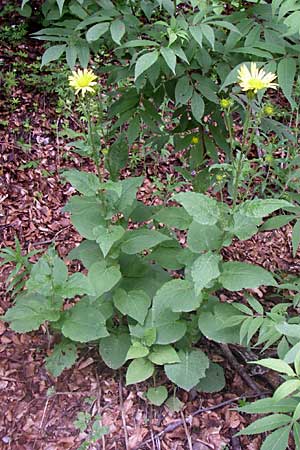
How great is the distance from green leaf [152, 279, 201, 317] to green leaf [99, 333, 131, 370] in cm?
28

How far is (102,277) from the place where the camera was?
1.94 metres

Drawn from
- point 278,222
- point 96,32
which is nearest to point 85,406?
point 278,222

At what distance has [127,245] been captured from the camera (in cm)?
201

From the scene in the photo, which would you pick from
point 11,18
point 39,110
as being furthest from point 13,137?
point 11,18

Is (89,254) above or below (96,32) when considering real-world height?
below

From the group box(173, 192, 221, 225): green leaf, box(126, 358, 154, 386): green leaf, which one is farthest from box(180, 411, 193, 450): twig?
box(173, 192, 221, 225): green leaf

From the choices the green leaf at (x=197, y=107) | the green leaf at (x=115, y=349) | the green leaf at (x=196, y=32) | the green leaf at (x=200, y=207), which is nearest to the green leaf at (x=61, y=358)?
the green leaf at (x=115, y=349)

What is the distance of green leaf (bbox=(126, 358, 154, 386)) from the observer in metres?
1.99

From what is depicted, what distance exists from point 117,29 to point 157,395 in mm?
1445

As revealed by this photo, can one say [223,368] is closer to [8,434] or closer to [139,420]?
[139,420]

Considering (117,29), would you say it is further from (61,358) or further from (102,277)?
(61,358)

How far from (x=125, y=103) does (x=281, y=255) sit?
149cm

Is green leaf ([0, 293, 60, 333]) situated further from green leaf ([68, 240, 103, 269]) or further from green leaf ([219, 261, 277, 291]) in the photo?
green leaf ([219, 261, 277, 291])

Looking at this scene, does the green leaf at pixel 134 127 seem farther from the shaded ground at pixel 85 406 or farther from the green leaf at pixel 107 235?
the shaded ground at pixel 85 406
